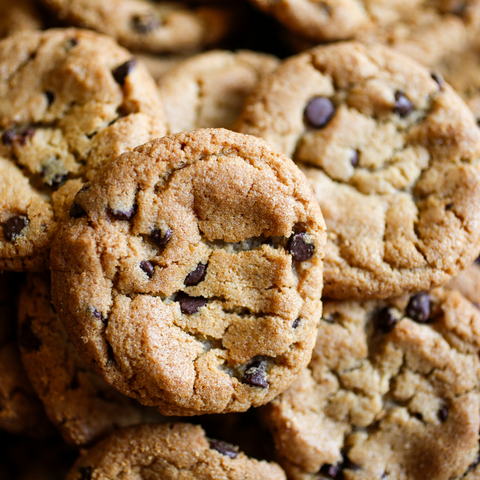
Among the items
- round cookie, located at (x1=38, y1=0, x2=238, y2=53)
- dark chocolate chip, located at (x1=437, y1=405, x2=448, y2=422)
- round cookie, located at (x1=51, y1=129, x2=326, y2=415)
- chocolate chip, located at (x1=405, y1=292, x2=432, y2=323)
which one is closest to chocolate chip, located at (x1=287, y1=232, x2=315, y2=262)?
round cookie, located at (x1=51, y1=129, x2=326, y2=415)

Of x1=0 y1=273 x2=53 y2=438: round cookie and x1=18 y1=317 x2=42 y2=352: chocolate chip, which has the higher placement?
x1=18 y1=317 x2=42 y2=352: chocolate chip

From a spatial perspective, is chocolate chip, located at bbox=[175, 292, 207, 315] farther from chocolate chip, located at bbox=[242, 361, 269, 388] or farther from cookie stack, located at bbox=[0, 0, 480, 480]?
chocolate chip, located at bbox=[242, 361, 269, 388]

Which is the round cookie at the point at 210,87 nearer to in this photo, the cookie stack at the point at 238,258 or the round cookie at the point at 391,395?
the cookie stack at the point at 238,258

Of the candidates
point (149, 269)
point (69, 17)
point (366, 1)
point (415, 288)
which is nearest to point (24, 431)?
point (149, 269)

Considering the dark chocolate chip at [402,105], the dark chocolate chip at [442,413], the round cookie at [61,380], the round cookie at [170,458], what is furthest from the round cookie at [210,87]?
the dark chocolate chip at [442,413]

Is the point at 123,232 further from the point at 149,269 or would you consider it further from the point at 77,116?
the point at 77,116
